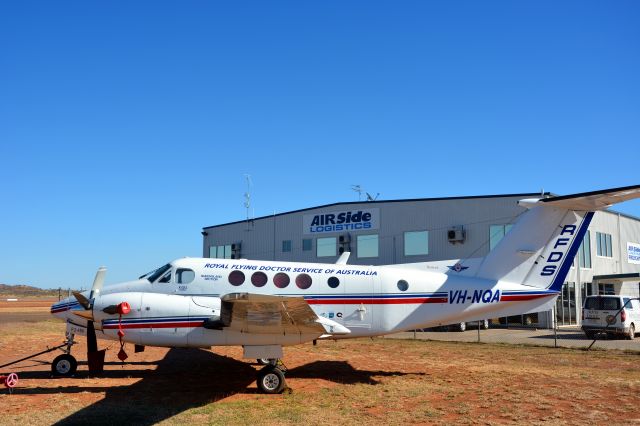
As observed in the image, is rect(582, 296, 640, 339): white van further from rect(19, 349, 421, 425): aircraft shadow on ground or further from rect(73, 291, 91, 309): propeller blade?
rect(73, 291, 91, 309): propeller blade

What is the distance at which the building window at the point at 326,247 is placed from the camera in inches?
1545

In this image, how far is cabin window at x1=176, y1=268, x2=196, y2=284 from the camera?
12977mm

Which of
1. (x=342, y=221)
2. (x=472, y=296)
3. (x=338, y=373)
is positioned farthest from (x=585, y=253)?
(x=338, y=373)

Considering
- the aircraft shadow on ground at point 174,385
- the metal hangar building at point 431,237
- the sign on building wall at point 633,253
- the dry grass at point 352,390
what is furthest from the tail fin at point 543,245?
the sign on building wall at point 633,253

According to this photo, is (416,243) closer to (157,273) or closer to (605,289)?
(605,289)

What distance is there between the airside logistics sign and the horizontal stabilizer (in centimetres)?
2401

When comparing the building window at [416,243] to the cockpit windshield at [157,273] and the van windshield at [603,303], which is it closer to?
the van windshield at [603,303]

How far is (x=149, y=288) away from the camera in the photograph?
42.4ft

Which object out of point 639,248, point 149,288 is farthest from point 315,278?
point 639,248

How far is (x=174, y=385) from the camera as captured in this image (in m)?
12.8

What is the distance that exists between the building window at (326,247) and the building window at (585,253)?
16833 millimetres

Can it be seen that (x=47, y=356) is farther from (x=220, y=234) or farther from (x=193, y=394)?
(x=220, y=234)

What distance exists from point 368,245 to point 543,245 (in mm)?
23986

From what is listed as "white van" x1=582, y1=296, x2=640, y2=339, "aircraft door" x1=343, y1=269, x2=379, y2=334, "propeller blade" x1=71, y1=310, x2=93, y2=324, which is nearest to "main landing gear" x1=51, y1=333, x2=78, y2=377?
"propeller blade" x1=71, y1=310, x2=93, y2=324
